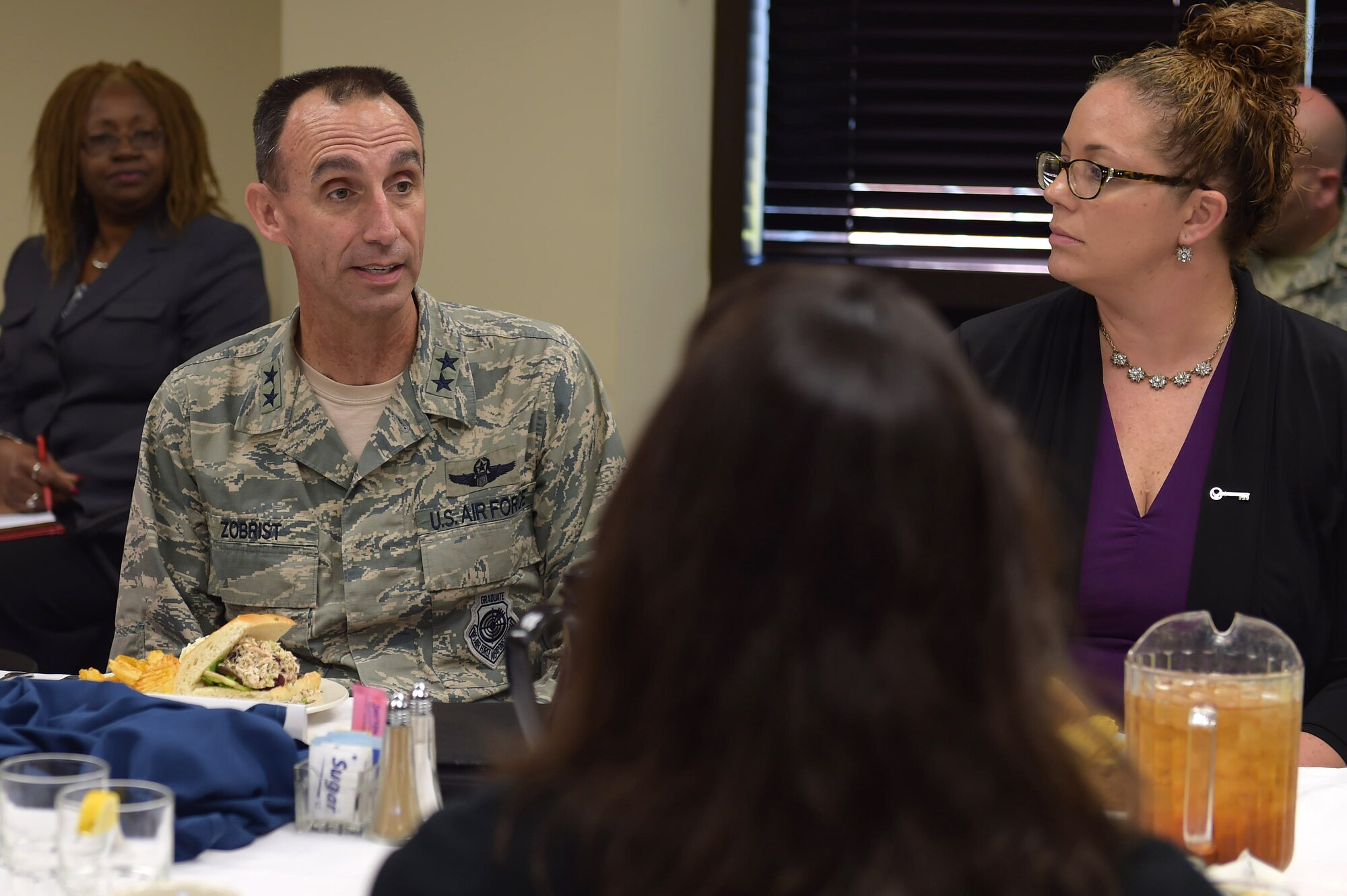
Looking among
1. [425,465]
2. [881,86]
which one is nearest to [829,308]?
[425,465]

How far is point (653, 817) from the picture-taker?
26.5 inches

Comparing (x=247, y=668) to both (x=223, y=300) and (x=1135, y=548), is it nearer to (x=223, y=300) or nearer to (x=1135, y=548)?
(x=1135, y=548)

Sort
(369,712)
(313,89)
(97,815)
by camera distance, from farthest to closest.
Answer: (313,89), (369,712), (97,815)

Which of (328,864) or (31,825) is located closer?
(31,825)

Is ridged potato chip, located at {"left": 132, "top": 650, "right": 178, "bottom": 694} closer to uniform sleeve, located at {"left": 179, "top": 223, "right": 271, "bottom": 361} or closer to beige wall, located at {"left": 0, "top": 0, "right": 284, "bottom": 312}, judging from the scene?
uniform sleeve, located at {"left": 179, "top": 223, "right": 271, "bottom": 361}

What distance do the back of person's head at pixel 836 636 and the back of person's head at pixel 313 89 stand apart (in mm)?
1626

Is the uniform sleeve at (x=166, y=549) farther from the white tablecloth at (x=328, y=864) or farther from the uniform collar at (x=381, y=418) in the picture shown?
the white tablecloth at (x=328, y=864)

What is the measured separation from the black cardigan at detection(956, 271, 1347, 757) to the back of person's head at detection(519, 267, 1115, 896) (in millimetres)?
1355

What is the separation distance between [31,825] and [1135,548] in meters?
1.48

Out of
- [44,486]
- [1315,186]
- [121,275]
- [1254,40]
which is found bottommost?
[44,486]

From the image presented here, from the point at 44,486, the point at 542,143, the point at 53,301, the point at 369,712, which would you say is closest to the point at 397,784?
the point at 369,712

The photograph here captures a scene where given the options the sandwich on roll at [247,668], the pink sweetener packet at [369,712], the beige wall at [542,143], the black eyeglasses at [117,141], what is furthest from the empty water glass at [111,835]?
the black eyeglasses at [117,141]

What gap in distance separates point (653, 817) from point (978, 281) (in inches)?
121

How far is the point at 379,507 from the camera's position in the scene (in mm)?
2023
